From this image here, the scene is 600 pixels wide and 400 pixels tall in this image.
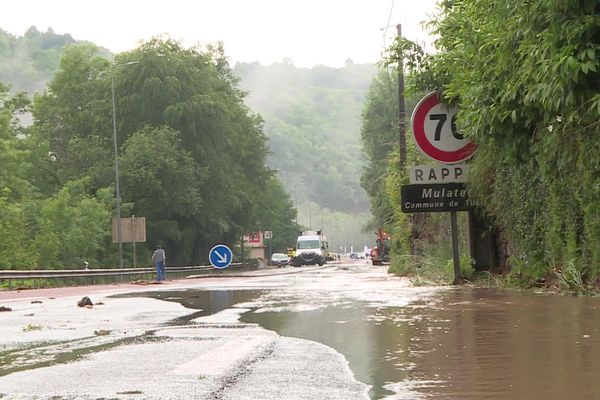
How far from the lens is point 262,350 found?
19.9 feet

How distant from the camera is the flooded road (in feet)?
14.7

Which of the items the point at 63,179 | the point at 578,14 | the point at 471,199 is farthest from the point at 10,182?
the point at 578,14

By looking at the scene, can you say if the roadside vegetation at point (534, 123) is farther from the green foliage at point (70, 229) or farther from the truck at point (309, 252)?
the truck at point (309, 252)

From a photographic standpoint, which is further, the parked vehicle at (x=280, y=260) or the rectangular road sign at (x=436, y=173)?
the parked vehicle at (x=280, y=260)

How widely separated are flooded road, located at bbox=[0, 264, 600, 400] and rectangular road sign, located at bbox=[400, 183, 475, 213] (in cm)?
292

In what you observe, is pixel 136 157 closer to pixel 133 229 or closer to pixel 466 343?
pixel 133 229

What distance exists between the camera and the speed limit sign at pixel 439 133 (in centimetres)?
1231

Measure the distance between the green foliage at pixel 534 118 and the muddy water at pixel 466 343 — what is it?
138 cm

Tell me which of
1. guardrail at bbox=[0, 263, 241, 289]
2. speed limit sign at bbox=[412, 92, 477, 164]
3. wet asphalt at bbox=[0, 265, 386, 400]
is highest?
speed limit sign at bbox=[412, 92, 477, 164]

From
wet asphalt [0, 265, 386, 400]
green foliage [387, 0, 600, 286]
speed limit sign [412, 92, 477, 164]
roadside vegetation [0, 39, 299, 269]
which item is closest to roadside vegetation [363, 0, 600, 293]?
green foliage [387, 0, 600, 286]

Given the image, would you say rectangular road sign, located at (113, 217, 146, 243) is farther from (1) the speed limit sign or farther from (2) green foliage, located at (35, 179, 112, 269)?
(1) the speed limit sign

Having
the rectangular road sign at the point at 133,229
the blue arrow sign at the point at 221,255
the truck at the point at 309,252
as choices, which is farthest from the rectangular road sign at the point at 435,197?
the truck at the point at 309,252

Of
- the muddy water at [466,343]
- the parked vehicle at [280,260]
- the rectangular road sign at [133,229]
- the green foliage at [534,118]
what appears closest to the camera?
the muddy water at [466,343]

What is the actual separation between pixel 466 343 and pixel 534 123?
5.13 metres
